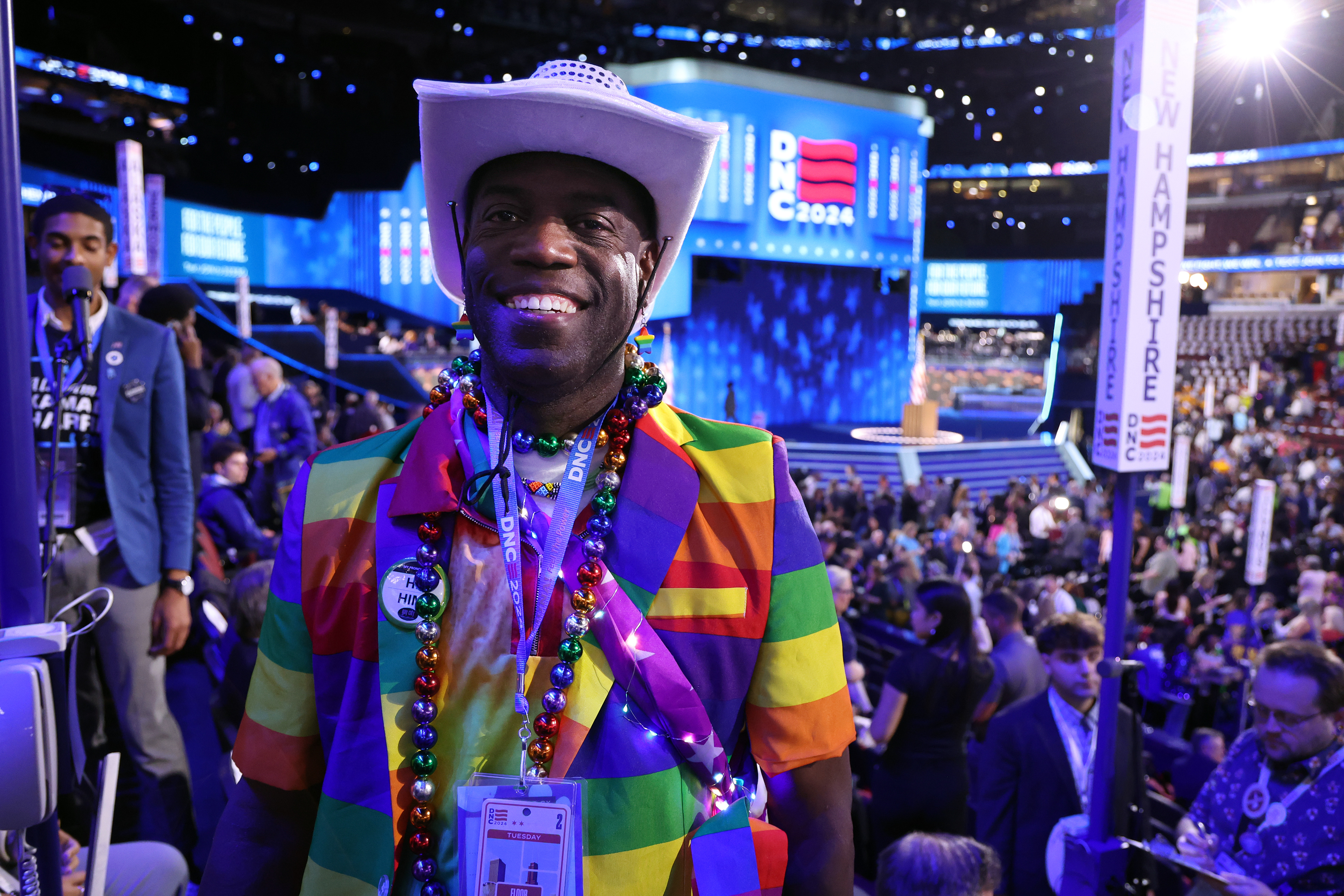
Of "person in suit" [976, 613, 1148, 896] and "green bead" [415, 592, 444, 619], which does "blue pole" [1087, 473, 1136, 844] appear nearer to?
"person in suit" [976, 613, 1148, 896]

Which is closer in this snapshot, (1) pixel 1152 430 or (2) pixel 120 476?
(1) pixel 1152 430

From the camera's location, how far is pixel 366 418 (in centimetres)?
910

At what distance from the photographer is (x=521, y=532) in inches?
48.2

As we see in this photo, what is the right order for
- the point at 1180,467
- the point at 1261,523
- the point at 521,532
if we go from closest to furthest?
the point at 521,532 → the point at 1261,523 → the point at 1180,467

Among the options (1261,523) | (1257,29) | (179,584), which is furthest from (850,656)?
(1257,29)

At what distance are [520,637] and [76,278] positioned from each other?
136cm

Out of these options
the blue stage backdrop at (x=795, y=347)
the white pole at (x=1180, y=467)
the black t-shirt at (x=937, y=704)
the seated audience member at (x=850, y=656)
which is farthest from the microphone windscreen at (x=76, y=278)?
the blue stage backdrop at (x=795, y=347)

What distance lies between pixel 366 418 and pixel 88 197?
6.68 meters

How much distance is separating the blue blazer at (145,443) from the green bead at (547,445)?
6.17 ft

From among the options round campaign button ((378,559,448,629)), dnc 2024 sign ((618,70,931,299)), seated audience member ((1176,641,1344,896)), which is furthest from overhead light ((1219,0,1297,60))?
round campaign button ((378,559,448,629))

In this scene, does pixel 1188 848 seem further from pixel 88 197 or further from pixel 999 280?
pixel 999 280

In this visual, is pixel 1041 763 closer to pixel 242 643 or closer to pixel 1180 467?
pixel 242 643

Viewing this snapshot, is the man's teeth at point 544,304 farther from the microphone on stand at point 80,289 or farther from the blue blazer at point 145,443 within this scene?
the blue blazer at point 145,443

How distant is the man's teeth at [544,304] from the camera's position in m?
1.20
